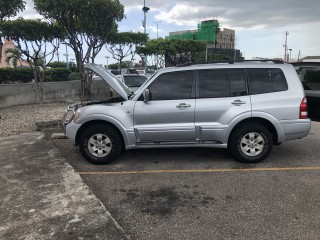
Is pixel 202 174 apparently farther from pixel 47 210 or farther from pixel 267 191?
pixel 47 210

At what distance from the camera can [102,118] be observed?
5.73 meters

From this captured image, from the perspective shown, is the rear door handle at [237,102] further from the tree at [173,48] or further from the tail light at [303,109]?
the tree at [173,48]

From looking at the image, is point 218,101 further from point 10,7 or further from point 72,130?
point 10,7

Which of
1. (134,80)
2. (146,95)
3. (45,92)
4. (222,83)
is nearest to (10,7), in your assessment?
(45,92)

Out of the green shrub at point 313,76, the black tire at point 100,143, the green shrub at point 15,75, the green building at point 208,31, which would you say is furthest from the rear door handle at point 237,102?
the green building at point 208,31

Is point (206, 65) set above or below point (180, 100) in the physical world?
above

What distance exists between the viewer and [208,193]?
180 inches

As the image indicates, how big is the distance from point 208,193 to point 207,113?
153cm

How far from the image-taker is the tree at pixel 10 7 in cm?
1051

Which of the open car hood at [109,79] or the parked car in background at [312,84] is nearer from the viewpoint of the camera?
the open car hood at [109,79]

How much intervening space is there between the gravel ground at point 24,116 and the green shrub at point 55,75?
2804 mm

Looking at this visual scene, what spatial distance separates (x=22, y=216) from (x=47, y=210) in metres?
0.28

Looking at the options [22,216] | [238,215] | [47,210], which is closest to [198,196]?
[238,215]

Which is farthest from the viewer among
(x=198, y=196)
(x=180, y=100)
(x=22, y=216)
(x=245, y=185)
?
(x=180, y=100)
